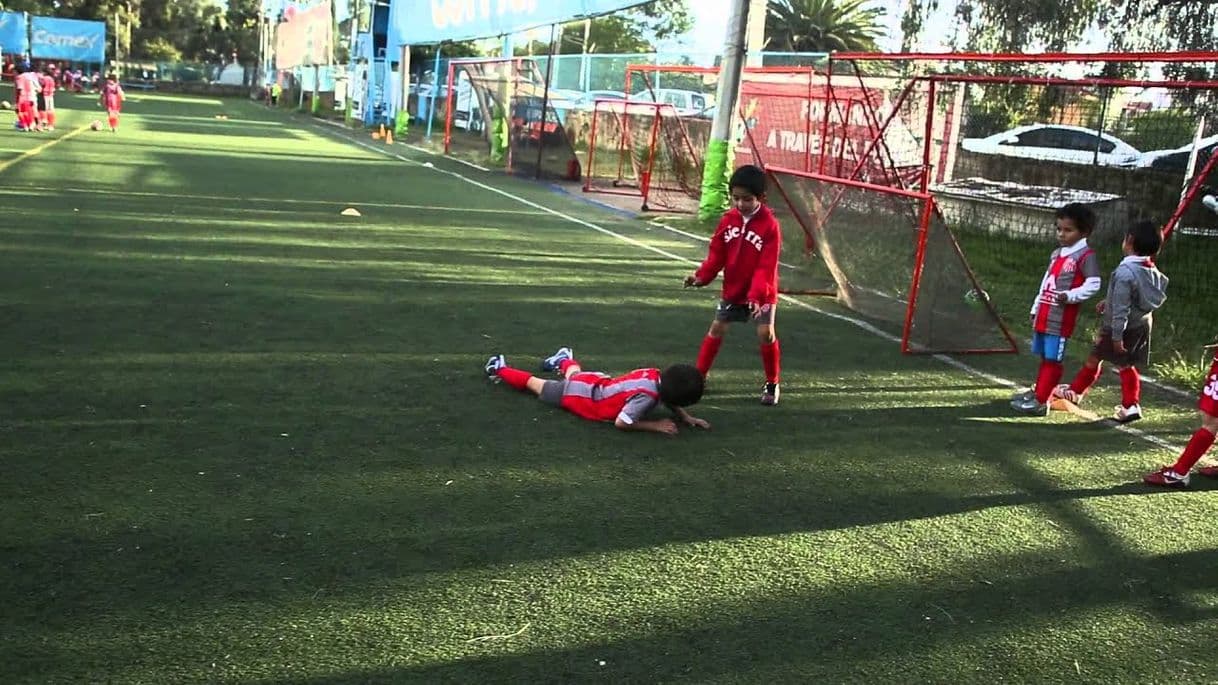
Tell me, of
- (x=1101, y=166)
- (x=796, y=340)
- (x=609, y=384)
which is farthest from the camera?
(x=1101, y=166)

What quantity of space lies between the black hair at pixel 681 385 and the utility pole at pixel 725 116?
1033 centimetres

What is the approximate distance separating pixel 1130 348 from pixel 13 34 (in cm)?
7535

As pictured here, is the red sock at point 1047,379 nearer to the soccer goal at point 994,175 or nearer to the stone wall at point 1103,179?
the soccer goal at point 994,175

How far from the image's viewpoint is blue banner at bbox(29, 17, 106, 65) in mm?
68938

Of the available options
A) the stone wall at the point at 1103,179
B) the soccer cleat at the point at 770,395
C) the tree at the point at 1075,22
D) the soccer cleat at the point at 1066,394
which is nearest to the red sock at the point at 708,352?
the soccer cleat at the point at 770,395

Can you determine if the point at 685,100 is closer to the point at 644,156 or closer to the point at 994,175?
the point at 644,156

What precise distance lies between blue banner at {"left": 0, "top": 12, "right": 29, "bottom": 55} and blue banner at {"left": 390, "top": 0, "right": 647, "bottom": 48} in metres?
42.2

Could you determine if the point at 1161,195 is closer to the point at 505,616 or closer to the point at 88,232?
the point at 505,616

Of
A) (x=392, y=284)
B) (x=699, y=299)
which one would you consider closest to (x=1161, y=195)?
(x=699, y=299)

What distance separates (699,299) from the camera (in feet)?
31.1

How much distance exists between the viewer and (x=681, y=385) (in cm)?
522

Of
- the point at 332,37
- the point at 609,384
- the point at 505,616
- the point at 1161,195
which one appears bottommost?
the point at 505,616

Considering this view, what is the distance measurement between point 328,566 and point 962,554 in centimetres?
253

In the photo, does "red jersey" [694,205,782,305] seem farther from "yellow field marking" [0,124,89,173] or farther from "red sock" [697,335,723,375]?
"yellow field marking" [0,124,89,173]
